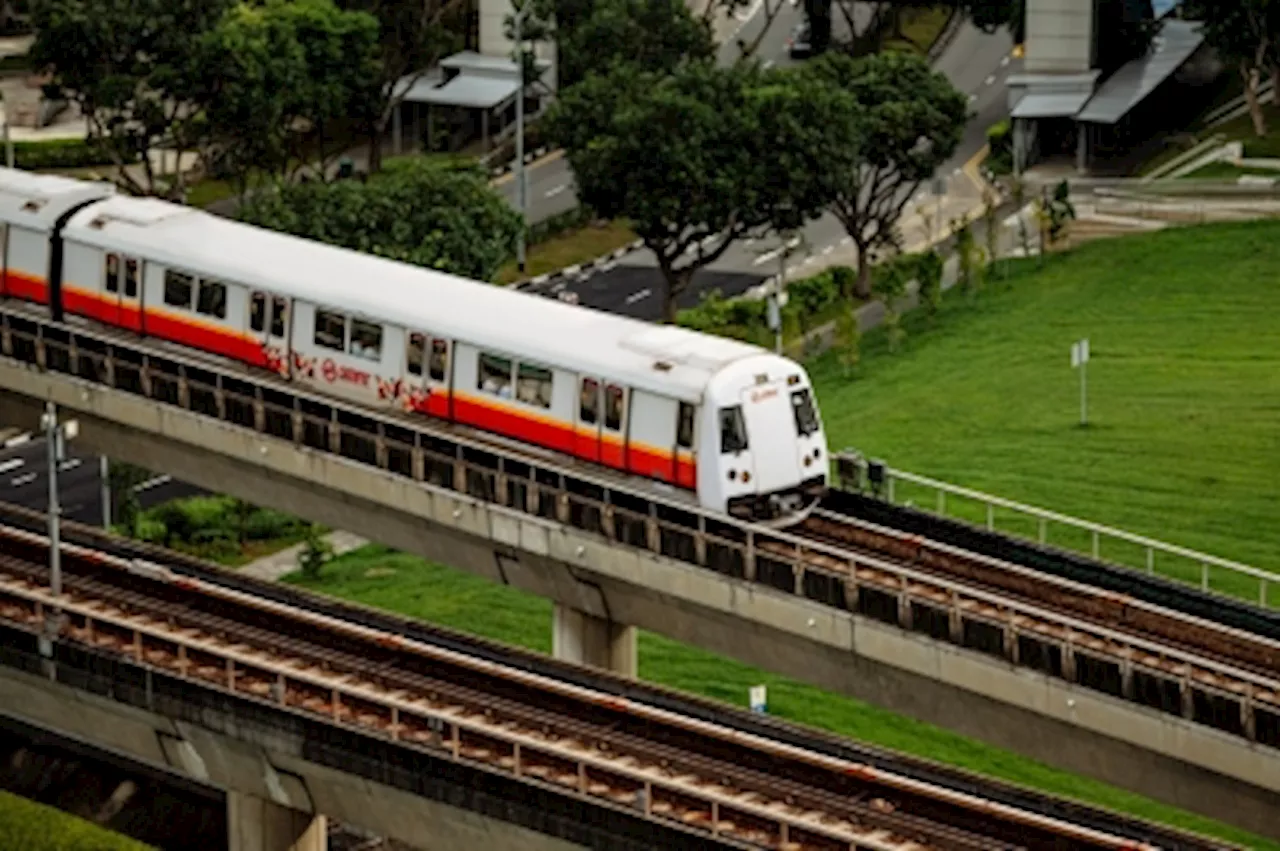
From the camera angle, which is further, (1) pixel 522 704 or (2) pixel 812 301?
(2) pixel 812 301

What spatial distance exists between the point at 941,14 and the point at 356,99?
3120 centimetres

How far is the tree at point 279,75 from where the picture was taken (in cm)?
10525

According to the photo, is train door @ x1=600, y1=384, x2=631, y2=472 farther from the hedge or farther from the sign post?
the hedge

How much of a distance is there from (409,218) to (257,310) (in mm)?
23919

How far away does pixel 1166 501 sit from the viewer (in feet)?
242

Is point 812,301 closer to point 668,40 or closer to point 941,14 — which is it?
point 668,40

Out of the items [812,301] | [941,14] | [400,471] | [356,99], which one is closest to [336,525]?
[400,471]

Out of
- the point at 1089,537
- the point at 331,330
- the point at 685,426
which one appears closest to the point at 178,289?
the point at 331,330

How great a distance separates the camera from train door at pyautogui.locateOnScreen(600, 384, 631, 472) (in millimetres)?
60500

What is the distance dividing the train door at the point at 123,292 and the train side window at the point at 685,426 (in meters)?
15.5

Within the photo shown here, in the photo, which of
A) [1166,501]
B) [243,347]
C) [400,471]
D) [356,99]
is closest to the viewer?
[400,471]

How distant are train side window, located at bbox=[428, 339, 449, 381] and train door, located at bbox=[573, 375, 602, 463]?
12.2 feet

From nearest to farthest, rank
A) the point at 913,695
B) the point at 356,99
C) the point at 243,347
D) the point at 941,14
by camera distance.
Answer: the point at 913,695
the point at 243,347
the point at 356,99
the point at 941,14

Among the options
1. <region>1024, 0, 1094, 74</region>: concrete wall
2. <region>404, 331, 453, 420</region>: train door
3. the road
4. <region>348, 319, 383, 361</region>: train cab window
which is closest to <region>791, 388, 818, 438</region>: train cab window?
<region>404, 331, 453, 420</region>: train door
